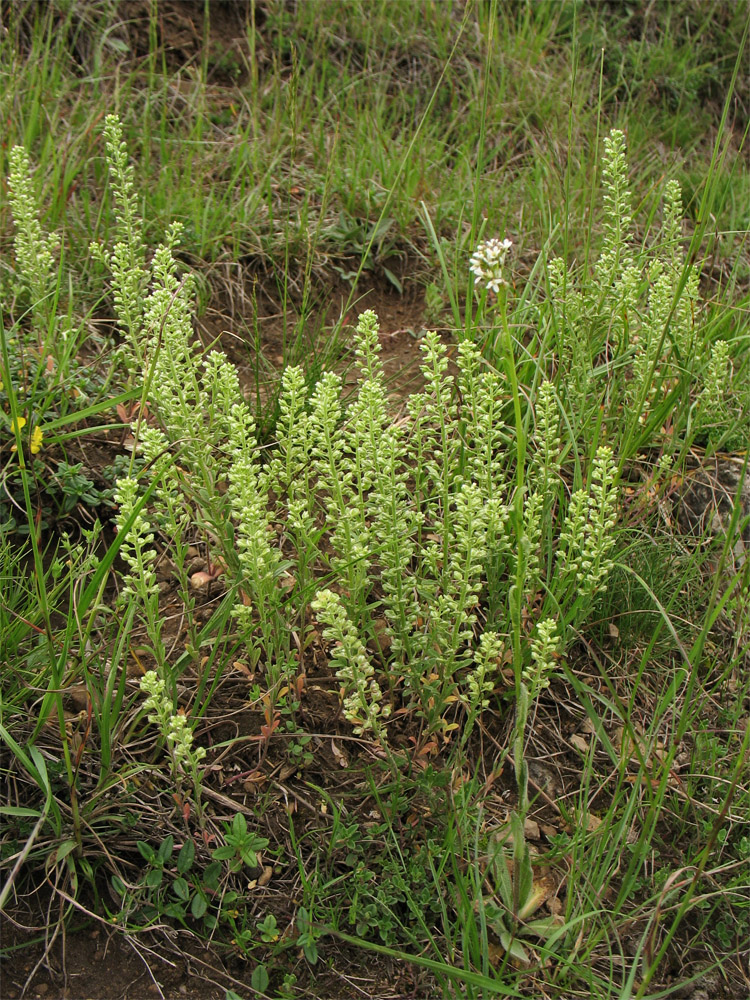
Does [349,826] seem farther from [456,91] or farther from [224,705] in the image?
[456,91]

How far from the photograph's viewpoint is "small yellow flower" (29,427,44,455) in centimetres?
270

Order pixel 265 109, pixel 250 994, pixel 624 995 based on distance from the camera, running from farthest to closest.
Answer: pixel 265 109, pixel 250 994, pixel 624 995

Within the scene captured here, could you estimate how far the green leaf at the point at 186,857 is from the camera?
6.85 feet

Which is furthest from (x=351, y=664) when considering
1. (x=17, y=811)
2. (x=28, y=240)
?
(x=28, y=240)

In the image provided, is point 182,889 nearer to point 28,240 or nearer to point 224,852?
point 224,852

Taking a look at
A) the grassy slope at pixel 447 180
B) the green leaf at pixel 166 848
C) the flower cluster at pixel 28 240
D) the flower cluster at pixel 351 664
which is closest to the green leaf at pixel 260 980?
the grassy slope at pixel 447 180

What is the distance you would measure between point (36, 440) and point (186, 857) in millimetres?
1411

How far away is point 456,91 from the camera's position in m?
4.80

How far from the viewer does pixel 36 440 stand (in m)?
2.72

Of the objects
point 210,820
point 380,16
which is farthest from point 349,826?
point 380,16

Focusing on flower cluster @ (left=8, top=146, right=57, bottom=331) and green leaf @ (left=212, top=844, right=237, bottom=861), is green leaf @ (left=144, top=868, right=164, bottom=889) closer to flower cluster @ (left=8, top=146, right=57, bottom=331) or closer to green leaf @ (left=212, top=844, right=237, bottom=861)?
green leaf @ (left=212, top=844, right=237, bottom=861)

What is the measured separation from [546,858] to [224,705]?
3.20 feet

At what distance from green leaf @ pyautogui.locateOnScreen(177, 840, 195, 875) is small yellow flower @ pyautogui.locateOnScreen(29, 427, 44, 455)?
135 centimetres

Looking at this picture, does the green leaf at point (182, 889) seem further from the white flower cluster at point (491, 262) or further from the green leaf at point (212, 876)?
the white flower cluster at point (491, 262)
